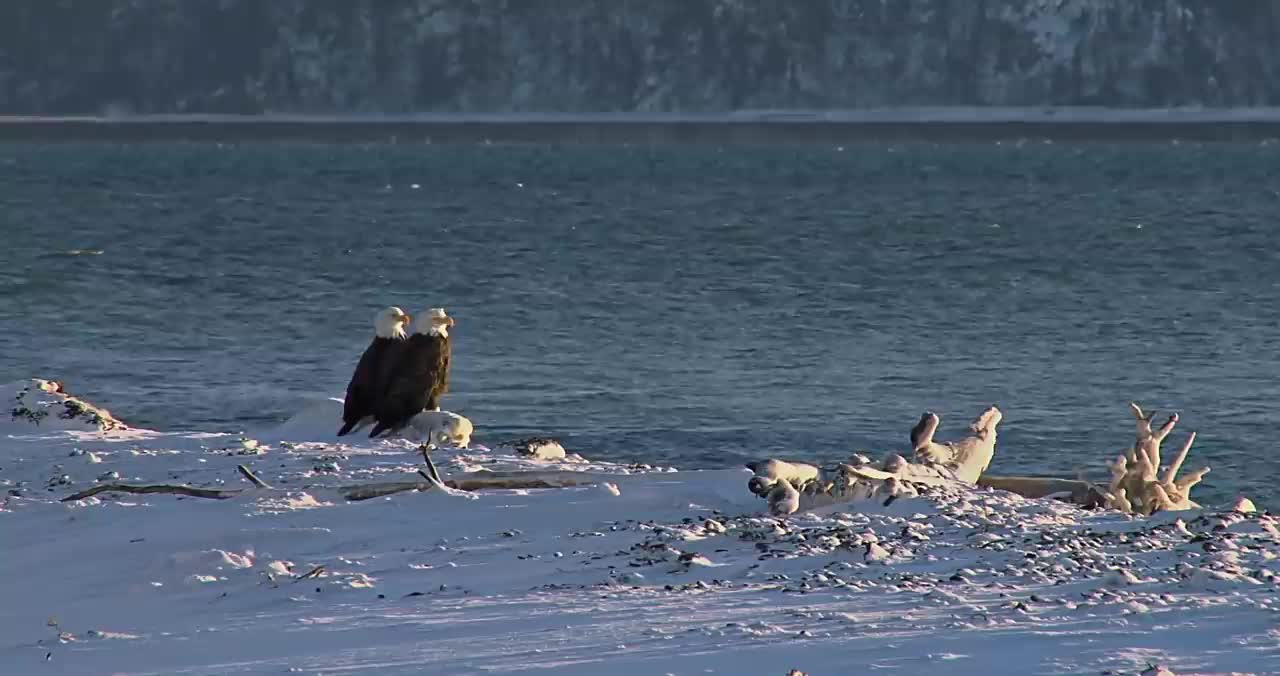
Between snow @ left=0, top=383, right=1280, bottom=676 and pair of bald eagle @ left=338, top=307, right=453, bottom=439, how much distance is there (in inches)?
111

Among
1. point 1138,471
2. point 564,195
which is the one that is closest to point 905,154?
point 564,195

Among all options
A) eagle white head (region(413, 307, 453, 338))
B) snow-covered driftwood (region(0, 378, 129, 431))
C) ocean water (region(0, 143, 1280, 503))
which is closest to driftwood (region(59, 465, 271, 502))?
eagle white head (region(413, 307, 453, 338))

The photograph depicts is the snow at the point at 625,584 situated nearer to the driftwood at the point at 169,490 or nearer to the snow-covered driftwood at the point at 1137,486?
the driftwood at the point at 169,490

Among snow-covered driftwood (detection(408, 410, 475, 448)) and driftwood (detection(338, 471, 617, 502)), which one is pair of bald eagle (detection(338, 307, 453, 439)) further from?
driftwood (detection(338, 471, 617, 502))

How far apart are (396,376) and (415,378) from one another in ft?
0.47

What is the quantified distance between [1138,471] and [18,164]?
14620 cm

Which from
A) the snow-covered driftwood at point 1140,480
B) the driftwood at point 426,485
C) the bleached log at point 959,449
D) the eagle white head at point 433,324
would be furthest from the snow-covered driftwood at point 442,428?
the snow-covered driftwood at point 1140,480

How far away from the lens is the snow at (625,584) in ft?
28.1

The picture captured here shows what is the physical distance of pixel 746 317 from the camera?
122ft

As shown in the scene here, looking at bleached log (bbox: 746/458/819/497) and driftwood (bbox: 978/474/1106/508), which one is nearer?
bleached log (bbox: 746/458/819/497)

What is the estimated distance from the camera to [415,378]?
1562cm

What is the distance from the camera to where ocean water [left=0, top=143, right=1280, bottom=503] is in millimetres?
23578

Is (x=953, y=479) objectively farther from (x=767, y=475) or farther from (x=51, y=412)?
(x=51, y=412)

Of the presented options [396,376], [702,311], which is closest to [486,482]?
[396,376]
